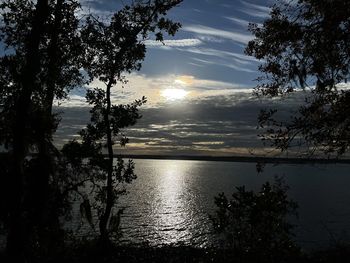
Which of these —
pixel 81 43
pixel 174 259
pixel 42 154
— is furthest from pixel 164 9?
pixel 174 259

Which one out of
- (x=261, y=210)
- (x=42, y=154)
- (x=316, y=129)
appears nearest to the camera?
(x=316, y=129)

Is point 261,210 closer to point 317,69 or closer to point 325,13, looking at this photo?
point 317,69

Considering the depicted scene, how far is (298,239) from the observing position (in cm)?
5181

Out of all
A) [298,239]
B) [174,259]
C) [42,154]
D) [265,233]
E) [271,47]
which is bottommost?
[298,239]

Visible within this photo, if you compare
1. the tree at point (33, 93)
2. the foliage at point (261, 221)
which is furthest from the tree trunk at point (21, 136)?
the foliage at point (261, 221)

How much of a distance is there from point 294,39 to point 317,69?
1.53 m

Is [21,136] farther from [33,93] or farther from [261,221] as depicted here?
[261,221]

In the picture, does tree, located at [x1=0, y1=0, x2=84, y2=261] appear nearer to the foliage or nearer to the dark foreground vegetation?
the dark foreground vegetation

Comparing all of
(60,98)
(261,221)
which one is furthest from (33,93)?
Answer: (261,221)

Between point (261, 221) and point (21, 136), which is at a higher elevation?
point (21, 136)

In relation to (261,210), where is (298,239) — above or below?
below

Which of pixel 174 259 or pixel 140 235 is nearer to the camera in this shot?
pixel 174 259

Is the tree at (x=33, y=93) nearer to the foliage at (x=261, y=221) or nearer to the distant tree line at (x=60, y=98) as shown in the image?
the distant tree line at (x=60, y=98)

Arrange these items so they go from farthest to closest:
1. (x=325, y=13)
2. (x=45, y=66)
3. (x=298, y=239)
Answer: (x=298, y=239), (x=45, y=66), (x=325, y=13)
